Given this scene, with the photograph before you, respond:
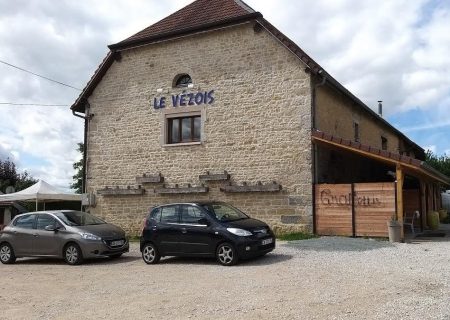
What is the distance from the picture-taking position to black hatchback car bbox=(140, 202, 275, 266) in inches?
421

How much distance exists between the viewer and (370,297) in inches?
282

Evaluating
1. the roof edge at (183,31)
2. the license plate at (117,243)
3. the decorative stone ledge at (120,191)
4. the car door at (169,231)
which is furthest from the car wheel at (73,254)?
the roof edge at (183,31)

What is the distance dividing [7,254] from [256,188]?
301 inches

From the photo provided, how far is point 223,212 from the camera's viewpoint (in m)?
11.7

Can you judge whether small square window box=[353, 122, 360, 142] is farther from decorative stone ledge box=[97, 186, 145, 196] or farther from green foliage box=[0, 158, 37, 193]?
green foliage box=[0, 158, 37, 193]

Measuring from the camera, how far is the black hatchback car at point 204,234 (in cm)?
1070

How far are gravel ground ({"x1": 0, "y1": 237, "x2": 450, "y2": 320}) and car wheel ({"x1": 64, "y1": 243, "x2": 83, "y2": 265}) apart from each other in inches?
11.7

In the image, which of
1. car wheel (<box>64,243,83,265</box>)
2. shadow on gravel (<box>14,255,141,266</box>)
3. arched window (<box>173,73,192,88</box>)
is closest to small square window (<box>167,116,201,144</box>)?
arched window (<box>173,73,192,88</box>)

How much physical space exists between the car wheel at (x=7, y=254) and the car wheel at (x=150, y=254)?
13.9 ft

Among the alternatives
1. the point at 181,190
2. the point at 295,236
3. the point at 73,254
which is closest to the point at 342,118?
the point at 295,236

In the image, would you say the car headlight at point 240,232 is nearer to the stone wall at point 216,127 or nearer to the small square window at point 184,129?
the stone wall at point 216,127

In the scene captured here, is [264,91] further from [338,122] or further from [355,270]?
[355,270]

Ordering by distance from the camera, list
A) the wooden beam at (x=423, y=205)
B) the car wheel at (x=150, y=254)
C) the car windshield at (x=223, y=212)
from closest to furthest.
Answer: the car windshield at (x=223, y=212), the car wheel at (x=150, y=254), the wooden beam at (x=423, y=205)

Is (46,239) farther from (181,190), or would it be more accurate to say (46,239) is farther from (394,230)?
(394,230)
